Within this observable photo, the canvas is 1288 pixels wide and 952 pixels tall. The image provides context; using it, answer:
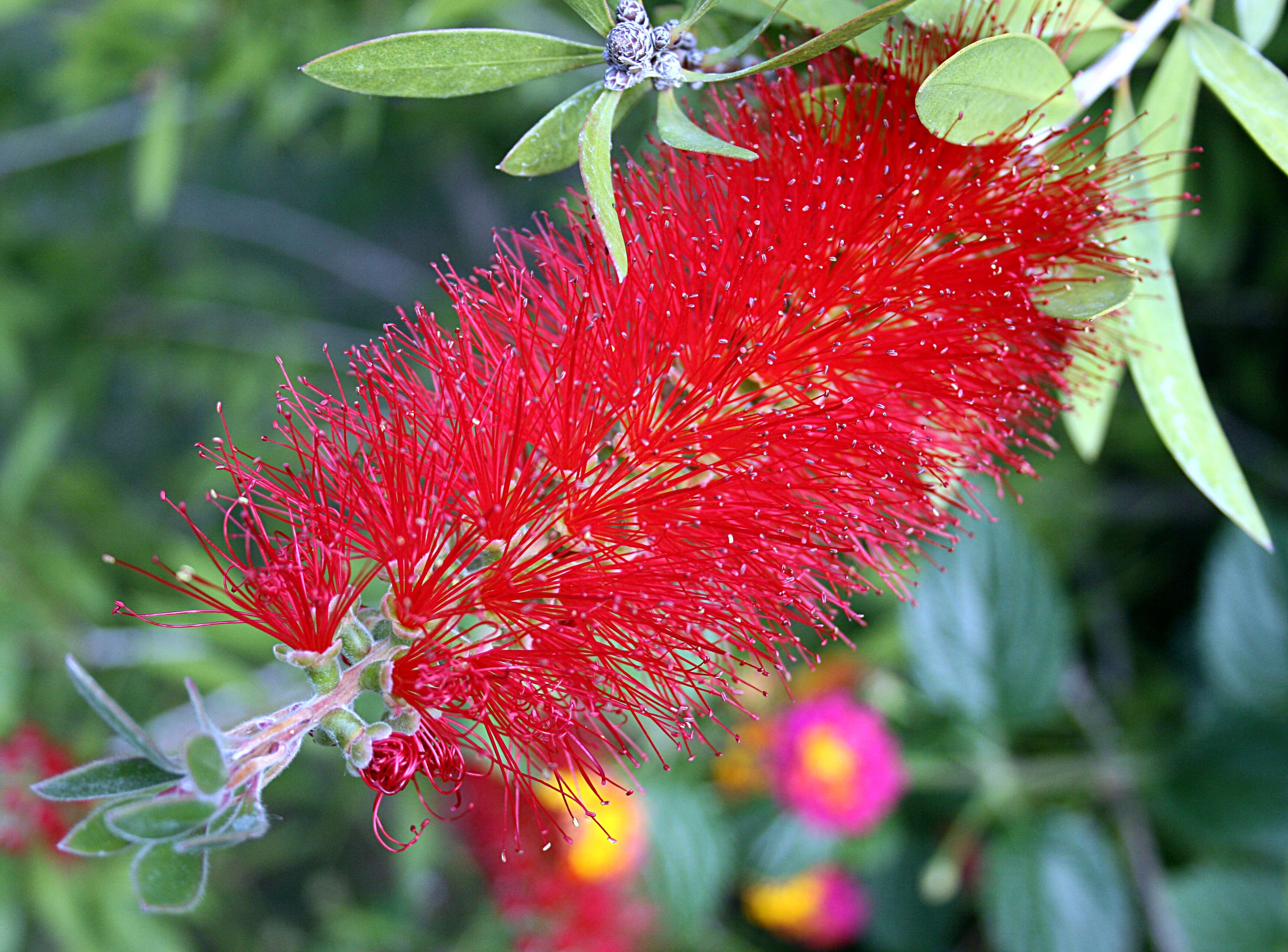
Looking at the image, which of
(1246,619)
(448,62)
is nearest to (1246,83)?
(448,62)

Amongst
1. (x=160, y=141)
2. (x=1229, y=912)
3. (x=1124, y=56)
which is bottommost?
(x=1229, y=912)

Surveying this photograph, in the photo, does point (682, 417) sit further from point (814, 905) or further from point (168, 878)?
point (814, 905)

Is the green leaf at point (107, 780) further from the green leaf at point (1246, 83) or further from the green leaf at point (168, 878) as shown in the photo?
the green leaf at point (1246, 83)

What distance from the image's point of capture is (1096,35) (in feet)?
3.04

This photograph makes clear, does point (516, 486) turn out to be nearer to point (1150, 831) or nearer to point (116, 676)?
point (116, 676)

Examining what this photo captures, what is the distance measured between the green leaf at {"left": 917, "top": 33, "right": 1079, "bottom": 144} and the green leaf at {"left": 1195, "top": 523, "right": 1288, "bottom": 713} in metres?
1.30

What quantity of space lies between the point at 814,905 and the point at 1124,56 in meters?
1.57

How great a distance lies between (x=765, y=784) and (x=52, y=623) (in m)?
1.53

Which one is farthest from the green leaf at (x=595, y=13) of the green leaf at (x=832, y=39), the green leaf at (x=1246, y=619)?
the green leaf at (x=1246, y=619)

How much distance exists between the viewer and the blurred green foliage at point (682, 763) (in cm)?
170

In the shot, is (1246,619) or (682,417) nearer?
(682,417)

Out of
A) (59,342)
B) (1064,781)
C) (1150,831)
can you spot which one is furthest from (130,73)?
(1150,831)

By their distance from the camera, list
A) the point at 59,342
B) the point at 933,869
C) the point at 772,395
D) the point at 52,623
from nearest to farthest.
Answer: the point at 772,395 < the point at 933,869 < the point at 52,623 < the point at 59,342

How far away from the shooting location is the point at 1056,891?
171cm
